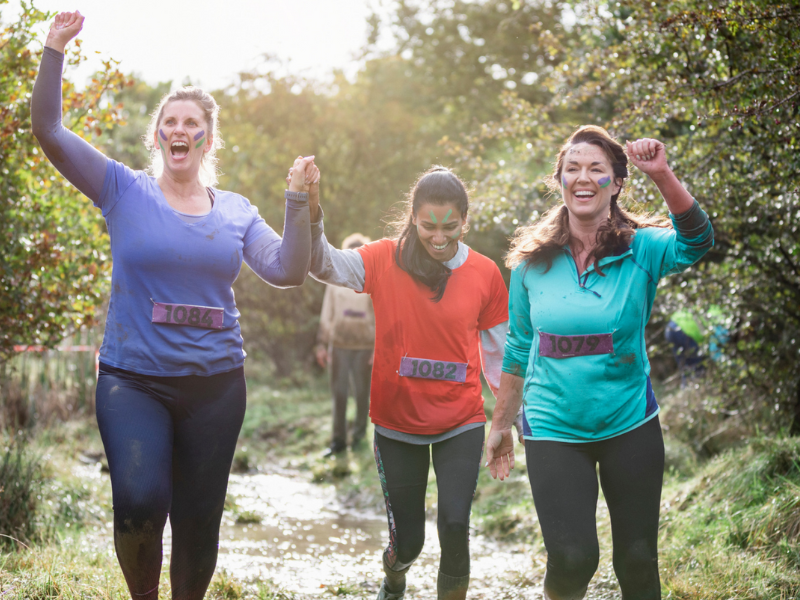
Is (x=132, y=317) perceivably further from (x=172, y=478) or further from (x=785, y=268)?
(x=785, y=268)

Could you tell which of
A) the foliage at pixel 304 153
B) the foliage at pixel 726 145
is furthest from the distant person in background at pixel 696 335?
the foliage at pixel 304 153

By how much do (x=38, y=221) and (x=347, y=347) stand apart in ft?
13.6

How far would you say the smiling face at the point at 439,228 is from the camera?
3.61 meters

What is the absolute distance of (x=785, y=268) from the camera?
222 inches

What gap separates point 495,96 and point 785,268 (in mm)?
10654

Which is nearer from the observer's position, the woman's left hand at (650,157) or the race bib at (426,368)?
the woman's left hand at (650,157)

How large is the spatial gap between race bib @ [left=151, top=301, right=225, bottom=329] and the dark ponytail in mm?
1005

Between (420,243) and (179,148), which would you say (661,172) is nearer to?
(420,243)

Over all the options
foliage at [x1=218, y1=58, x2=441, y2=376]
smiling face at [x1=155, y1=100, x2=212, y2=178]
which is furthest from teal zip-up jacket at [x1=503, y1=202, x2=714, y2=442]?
foliage at [x1=218, y1=58, x2=441, y2=376]

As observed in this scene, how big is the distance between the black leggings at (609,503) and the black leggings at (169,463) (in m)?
1.31

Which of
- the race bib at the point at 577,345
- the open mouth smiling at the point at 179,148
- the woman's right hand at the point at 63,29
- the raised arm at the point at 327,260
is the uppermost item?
the woman's right hand at the point at 63,29

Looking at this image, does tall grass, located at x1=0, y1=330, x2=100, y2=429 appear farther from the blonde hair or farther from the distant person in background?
the distant person in background

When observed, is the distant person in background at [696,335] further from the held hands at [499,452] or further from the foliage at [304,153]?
the foliage at [304,153]

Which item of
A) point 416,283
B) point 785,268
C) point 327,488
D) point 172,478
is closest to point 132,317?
point 172,478
